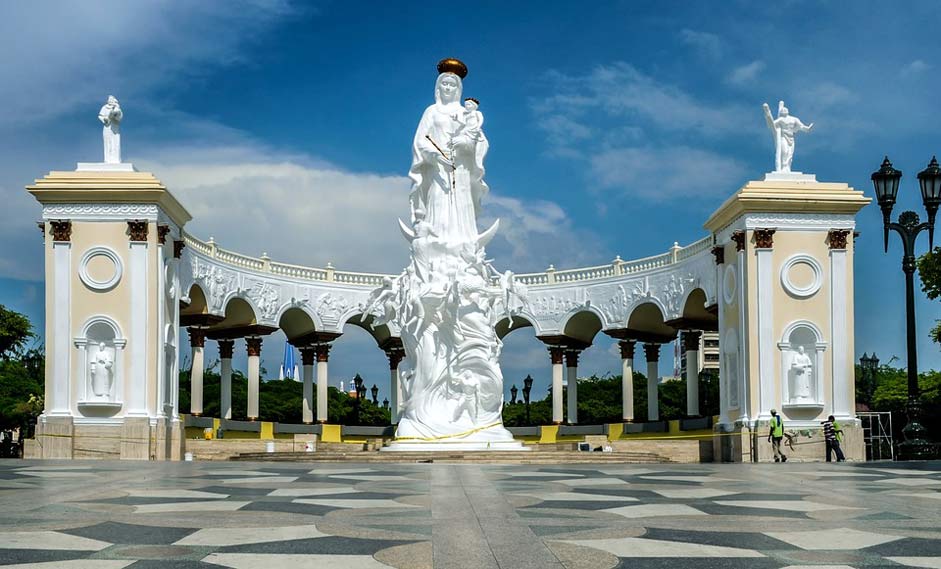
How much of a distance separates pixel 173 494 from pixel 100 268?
21958 millimetres

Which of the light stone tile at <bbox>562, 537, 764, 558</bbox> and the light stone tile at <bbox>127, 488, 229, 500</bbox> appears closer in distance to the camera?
the light stone tile at <bbox>562, 537, 764, 558</bbox>

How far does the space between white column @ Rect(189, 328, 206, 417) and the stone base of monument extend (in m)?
14.9

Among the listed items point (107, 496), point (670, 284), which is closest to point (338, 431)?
point (670, 284)

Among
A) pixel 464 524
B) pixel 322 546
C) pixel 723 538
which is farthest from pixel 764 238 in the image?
pixel 322 546

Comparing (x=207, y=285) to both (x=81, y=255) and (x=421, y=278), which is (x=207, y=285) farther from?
(x=421, y=278)

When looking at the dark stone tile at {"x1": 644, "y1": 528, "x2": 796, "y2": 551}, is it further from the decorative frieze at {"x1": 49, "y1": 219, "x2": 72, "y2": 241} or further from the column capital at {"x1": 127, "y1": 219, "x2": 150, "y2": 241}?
the decorative frieze at {"x1": 49, "y1": 219, "x2": 72, "y2": 241}

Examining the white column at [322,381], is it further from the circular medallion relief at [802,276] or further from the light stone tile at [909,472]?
the light stone tile at [909,472]

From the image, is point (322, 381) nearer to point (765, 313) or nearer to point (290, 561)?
point (765, 313)

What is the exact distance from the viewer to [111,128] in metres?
32.4

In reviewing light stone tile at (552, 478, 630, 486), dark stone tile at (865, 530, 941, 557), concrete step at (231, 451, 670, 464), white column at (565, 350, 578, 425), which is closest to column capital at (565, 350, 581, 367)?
white column at (565, 350, 578, 425)

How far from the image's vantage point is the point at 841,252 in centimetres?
3272

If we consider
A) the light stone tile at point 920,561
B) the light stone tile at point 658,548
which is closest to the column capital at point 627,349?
the light stone tile at point 658,548

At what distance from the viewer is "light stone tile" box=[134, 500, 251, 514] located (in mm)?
9195

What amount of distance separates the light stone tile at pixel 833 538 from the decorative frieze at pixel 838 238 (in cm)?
2619
